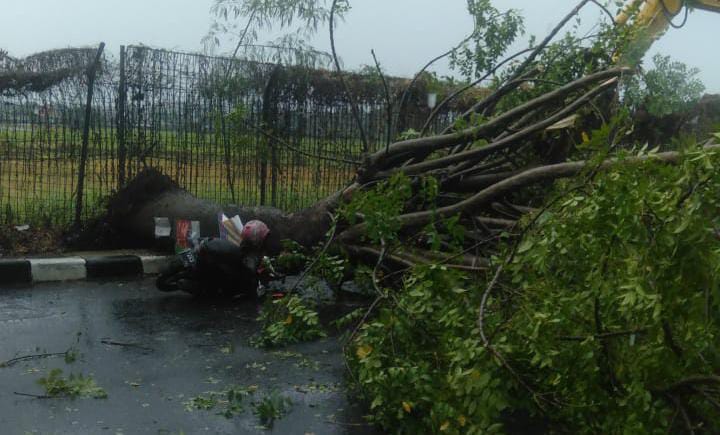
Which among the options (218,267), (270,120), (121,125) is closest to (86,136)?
(121,125)

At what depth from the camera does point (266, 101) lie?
11312 mm

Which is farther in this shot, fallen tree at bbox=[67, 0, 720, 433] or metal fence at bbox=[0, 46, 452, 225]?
metal fence at bbox=[0, 46, 452, 225]

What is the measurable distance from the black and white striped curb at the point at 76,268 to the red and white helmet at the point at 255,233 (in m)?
1.72

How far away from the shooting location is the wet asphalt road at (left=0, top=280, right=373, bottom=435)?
4.82m

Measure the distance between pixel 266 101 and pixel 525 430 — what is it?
730 centimetres

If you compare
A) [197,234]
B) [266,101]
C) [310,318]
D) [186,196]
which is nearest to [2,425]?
[310,318]

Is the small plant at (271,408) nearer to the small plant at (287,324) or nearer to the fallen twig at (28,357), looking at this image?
the small plant at (287,324)

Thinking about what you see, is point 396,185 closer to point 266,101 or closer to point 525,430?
point 525,430

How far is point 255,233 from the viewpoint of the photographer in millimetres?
8219

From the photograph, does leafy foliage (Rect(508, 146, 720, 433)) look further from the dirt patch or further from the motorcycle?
the dirt patch

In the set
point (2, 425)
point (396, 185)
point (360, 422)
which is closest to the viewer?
point (2, 425)

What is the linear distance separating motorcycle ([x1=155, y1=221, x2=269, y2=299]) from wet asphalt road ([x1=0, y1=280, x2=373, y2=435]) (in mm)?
173

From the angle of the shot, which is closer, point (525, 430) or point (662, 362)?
point (662, 362)

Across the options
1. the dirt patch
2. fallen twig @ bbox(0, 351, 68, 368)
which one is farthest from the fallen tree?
the dirt patch
